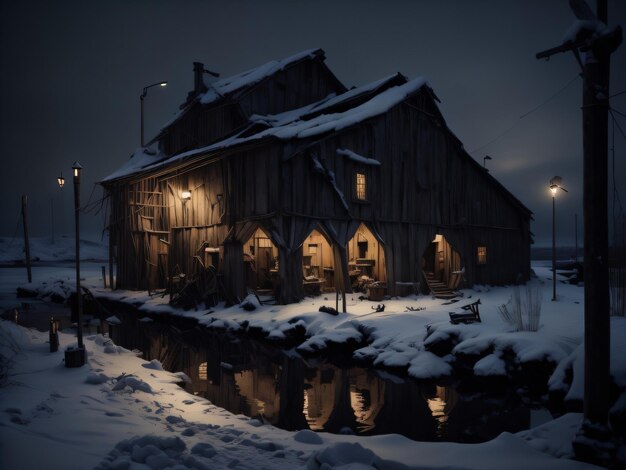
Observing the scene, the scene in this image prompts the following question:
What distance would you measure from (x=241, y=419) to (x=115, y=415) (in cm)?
203

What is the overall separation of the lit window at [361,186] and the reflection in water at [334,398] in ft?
28.9

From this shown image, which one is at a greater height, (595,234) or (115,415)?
(595,234)

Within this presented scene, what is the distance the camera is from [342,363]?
12141 millimetres

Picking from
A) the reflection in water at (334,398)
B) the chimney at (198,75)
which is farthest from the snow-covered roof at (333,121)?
the reflection in water at (334,398)

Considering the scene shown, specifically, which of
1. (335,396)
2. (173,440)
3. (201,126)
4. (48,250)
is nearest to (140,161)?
(201,126)

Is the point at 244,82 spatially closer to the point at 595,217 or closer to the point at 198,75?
the point at 198,75

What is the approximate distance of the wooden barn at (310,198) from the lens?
18031mm

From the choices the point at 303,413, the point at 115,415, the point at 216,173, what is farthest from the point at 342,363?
the point at 216,173

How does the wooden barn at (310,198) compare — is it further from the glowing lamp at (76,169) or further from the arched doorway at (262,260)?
the glowing lamp at (76,169)

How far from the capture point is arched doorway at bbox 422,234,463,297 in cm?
2262

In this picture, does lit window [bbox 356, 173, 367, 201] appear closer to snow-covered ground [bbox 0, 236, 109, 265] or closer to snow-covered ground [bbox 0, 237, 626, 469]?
snow-covered ground [bbox 0, 237, 626, 469]

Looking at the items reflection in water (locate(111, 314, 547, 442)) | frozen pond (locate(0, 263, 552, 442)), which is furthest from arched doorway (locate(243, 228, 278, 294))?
reflection in water (locate(111, 314, 547, 442))

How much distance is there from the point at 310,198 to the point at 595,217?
1347 centimetres

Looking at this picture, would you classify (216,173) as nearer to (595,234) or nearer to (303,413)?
(303,413)
